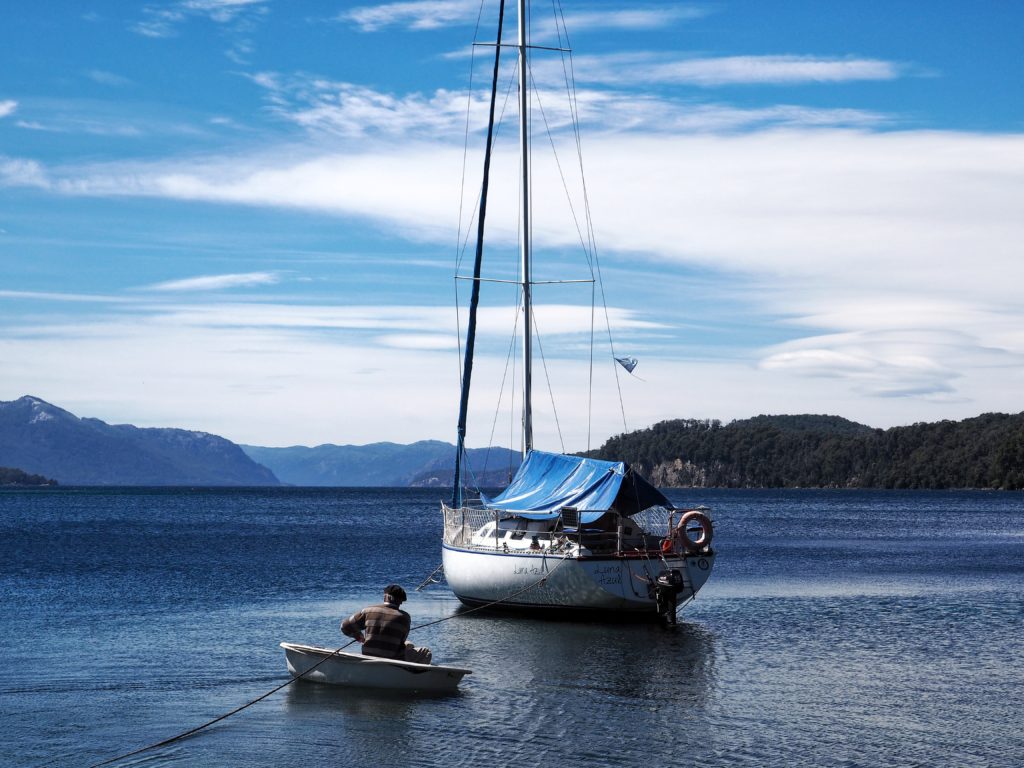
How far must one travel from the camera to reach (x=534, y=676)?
25.2 meters

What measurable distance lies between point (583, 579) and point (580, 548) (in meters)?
0.81

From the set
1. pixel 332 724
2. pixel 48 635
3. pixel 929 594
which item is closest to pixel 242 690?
pixel 332 724

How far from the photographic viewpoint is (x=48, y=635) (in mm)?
31203

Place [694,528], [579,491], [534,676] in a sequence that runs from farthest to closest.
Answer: [579,491] → [694,528] → [534,676]

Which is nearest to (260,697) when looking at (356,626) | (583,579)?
(356,626)

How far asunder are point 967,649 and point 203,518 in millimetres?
105066

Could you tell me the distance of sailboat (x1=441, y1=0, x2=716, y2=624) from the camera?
32094 millimetres

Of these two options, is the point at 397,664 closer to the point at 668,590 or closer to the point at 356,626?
the point at 356,626

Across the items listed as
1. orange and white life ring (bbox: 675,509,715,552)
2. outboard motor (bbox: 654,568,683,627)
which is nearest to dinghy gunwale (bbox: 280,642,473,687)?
outboard motor (bbox: 654,568,683,627)

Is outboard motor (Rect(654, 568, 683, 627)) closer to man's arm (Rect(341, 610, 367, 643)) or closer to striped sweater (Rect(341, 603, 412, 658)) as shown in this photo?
striped sweater (Rect(341, 603, 412, 658))

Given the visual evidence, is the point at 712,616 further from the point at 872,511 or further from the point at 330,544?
the point at 872,511

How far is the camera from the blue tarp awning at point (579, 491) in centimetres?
3272

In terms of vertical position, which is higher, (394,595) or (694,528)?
(694,528)

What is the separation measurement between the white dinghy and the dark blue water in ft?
1.06
